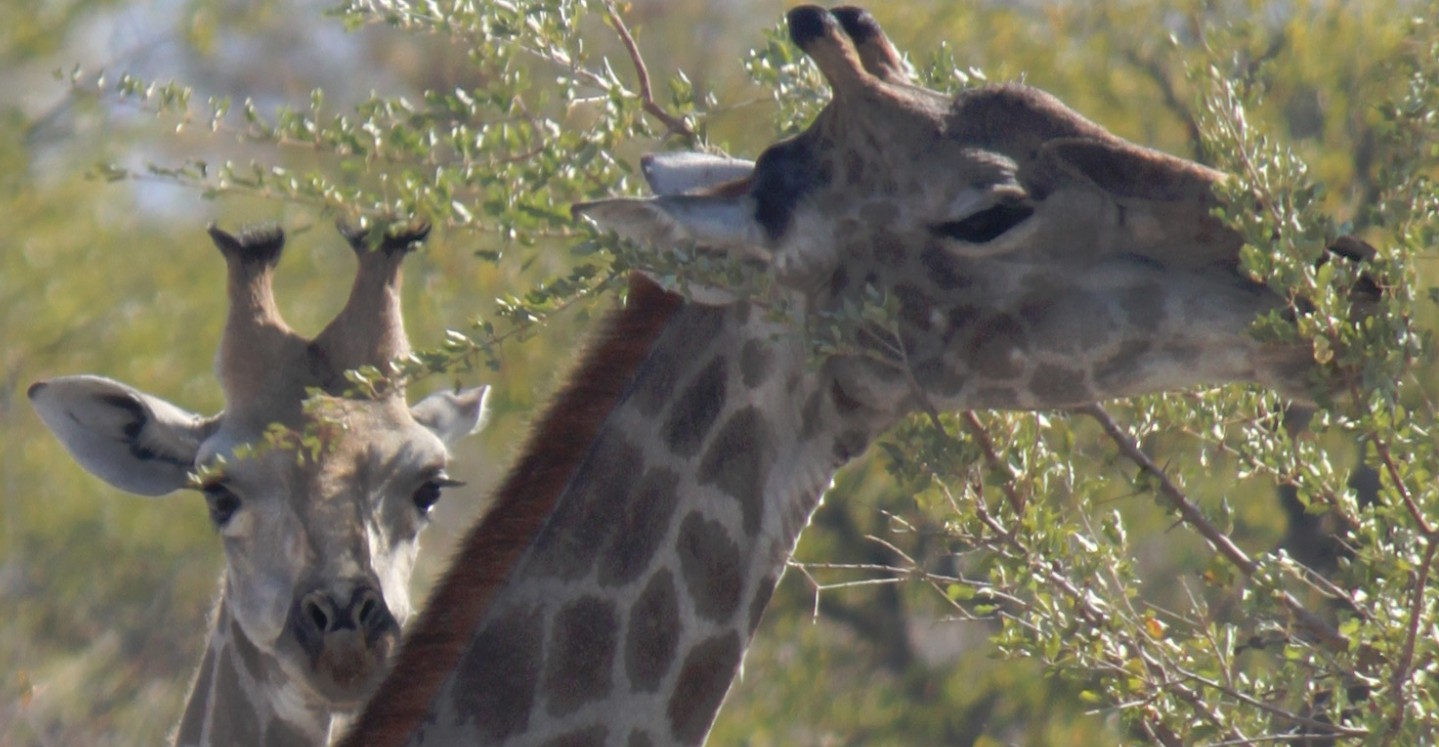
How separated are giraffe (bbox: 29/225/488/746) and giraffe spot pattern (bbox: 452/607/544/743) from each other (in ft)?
4.33

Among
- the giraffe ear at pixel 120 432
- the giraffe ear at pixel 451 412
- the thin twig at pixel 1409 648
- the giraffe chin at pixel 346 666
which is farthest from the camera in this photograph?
the giraffe ear at pixel 451 412

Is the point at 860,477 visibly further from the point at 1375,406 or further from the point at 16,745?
the point at 1375,406

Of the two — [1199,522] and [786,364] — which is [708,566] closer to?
[786,364]

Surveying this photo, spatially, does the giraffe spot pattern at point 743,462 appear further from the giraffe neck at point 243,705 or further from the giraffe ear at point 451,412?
the giraffe ear at point 451,412

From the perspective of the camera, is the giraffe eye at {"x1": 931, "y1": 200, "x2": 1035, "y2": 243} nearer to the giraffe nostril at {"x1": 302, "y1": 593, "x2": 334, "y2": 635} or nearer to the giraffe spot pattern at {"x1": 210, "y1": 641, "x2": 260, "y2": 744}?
the giraffe nostril at {"x1": 302, "y1": 593, "x2": 334, "y2": 635}

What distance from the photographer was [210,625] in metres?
4.89

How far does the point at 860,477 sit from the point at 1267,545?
6.67 ft

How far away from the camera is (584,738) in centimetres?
289

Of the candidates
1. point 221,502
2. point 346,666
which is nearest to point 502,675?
point 346,666

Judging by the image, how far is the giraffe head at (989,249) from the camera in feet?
9.66

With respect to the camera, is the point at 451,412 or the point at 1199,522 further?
the point at 451,412

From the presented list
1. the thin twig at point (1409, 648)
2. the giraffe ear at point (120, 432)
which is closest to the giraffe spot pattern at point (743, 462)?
the thin twig at point (1409, 648)

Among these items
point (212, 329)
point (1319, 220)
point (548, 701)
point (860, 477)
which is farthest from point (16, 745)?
point (1319, 220)

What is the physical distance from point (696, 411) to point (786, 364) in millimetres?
175
